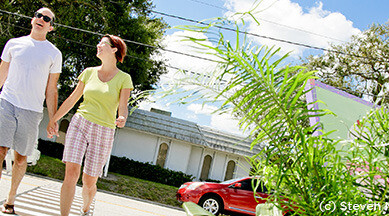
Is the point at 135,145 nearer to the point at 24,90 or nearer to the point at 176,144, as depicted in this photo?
the point at 176,144

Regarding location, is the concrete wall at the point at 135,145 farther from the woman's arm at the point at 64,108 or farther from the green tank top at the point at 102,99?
the green tank top at the point at 102,99

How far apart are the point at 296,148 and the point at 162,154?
25940mm

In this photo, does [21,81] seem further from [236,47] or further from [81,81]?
[236,47]

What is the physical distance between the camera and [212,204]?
478 inches

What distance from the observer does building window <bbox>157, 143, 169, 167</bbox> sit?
2645cm

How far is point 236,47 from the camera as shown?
3.29ft

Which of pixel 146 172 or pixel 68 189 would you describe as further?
pixel 146 172

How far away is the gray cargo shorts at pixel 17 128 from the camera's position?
13.0ft

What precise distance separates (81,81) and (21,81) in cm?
62

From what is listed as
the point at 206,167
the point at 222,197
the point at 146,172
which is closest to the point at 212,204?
the point at 222,197

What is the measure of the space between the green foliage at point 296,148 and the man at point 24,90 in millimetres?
3532

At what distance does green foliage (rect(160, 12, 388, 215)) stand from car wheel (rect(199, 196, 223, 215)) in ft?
37.2

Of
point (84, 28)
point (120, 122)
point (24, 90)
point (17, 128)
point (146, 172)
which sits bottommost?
point (146, 172)

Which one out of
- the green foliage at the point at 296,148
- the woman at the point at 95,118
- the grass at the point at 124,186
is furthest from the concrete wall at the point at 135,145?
the green foliage at the point at 296,148
